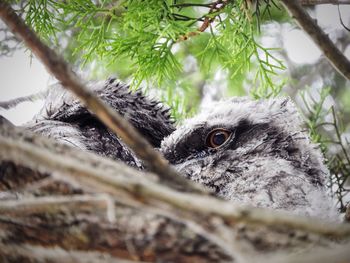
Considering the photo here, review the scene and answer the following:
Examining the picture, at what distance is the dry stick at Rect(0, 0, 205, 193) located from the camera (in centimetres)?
72

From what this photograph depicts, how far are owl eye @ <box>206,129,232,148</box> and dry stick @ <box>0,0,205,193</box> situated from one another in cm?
116

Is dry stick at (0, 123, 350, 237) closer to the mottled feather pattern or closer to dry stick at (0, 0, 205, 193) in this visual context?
dry stick at (0, 0, 205, 193)

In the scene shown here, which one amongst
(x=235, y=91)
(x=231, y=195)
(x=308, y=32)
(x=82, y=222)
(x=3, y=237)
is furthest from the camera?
(x=235, y=91)

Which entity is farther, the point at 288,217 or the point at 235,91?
the point at 235,91

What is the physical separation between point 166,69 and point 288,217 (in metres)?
1.30

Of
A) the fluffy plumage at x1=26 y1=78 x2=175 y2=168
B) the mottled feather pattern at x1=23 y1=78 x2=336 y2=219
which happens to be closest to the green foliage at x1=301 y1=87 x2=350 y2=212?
the mottled feather pattern at x1=23 y1=78 x2=336 y2=219

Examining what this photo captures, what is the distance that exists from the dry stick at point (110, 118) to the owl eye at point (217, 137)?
3.81 ft

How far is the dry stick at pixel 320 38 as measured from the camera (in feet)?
3.89

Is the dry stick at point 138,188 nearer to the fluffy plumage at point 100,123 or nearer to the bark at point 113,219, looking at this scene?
the bark at point 113,219

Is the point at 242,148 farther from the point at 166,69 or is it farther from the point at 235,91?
the point at 235,91

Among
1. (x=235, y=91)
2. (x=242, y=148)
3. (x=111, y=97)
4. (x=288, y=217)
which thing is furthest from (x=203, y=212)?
(x=235, y=91)

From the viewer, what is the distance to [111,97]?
2334mm

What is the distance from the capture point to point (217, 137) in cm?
193

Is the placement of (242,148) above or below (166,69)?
below
